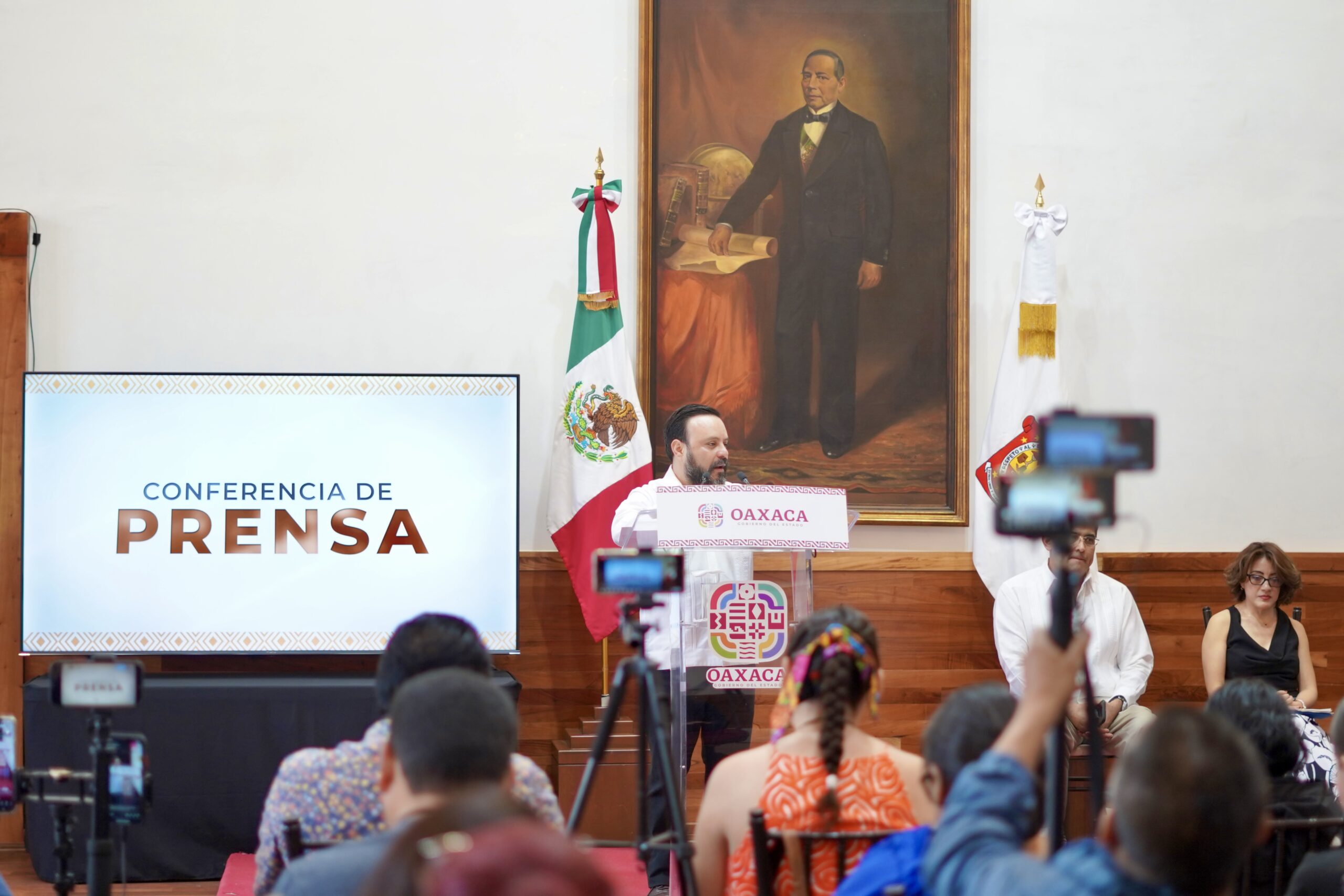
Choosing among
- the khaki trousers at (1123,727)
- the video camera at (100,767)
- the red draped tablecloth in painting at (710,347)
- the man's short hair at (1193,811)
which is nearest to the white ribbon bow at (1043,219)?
the red draped tablecloth in painting at (710,347)

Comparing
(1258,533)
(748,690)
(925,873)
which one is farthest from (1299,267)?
(925,873)

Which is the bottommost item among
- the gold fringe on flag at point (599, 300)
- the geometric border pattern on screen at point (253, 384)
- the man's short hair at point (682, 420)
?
the man's short hair at point (682, 420)

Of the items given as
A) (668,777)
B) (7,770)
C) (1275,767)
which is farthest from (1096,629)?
(7,770)

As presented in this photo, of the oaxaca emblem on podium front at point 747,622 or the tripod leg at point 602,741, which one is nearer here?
the tripod leg at point 602,741

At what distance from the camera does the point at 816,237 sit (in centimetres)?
564

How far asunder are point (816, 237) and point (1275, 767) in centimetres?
341

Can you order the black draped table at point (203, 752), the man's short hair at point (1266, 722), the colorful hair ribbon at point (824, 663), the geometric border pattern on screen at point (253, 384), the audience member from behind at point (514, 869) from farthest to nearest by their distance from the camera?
1. the geometric border pattern on screen at point (253, 384)
2. the black draped table at point (203, 752)
3. the man's short hair at point (1266, 722)
4. the colorful hair ribbon at point (824, 663)
5. the audience member from behind at point (514, 869)

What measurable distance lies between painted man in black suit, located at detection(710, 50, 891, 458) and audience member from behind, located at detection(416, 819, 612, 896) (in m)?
4.71

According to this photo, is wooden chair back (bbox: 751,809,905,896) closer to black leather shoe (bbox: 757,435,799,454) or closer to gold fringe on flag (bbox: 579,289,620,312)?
gold fringe on flag (bbox: 579,289,620,312)

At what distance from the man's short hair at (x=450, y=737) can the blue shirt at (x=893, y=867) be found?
49cm

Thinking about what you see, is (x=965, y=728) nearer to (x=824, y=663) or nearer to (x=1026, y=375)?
(x=824, y=663)

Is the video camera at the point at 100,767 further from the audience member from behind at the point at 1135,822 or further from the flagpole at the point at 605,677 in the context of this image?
the flagpole at the point at 605,677

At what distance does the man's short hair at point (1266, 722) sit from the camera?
2.64 meters

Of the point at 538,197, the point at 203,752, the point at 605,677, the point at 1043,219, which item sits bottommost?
the point at 203,752
